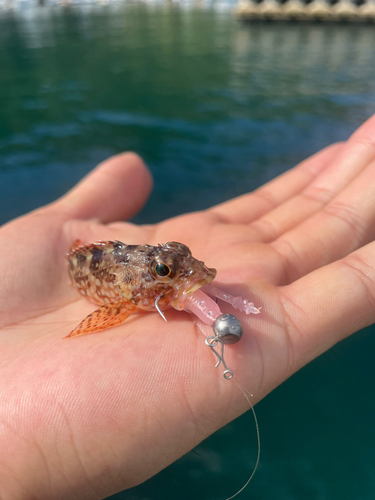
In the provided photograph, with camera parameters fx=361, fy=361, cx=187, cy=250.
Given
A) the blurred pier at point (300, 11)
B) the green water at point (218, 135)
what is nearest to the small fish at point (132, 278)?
the green water at point (218, 135)

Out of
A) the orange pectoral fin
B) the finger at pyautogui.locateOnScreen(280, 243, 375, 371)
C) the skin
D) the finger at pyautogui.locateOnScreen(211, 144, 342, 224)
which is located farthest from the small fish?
the finger at pyautogui.locateOnScreen(211, 144, 342, 224)

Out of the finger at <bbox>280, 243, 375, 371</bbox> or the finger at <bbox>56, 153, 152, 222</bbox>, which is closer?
the finger at <bbox>280, 243, 375, 371</bbox>

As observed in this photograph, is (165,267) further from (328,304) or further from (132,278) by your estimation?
(328,304)

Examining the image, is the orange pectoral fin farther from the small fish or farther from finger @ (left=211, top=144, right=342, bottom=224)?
finger @ (left=211, top=144, right=342, bottom=224)

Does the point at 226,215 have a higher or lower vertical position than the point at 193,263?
lower

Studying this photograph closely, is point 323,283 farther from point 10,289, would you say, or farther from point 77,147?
point 77,147

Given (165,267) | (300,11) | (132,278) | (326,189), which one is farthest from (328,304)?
(300,11)

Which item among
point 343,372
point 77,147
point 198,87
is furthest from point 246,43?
point 343,372

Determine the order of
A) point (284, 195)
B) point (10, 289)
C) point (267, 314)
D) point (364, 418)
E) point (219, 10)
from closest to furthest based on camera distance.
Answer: point (267, 314) → point (364, 418) → point (10, 289) → point (284, 195) → point (219, 10)
